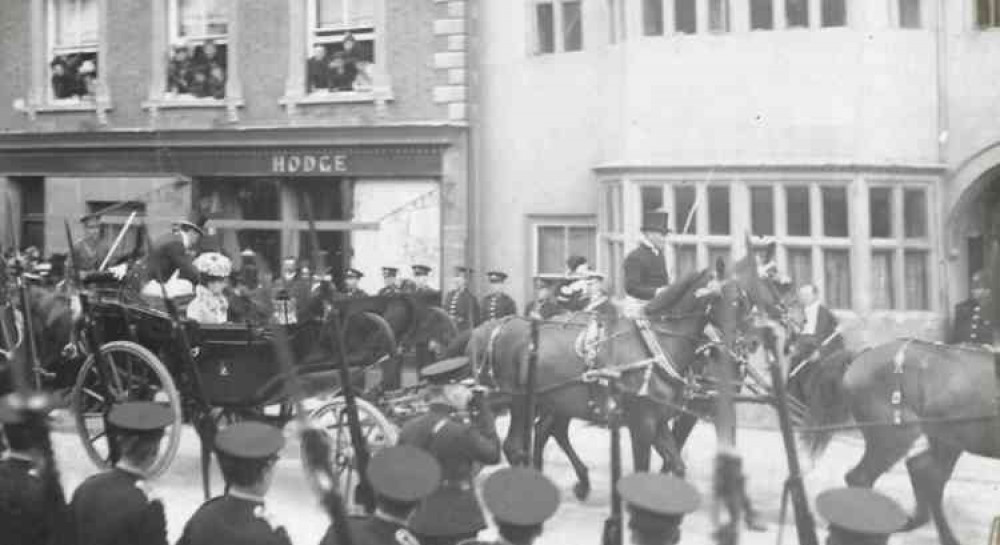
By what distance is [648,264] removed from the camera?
9492 millimetres

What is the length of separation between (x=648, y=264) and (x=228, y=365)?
11.8ft

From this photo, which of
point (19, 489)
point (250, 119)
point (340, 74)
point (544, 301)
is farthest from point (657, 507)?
point (250, 119)

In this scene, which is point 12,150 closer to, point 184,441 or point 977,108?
point 184,441

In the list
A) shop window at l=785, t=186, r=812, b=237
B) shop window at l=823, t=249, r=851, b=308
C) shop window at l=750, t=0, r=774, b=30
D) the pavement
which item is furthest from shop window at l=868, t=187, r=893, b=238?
the pavement

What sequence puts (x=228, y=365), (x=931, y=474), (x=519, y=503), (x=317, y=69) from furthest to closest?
(x=317, y=69) → (x=228, y=365) → (x=931, y=474) → (x=519, y=503)

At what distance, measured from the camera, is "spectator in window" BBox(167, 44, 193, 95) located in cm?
1578

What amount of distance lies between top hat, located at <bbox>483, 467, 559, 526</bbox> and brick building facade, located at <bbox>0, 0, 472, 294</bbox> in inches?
410

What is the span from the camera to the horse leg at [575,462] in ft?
29.1

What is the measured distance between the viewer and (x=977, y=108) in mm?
11492

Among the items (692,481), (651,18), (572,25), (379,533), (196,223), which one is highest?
(572,25)

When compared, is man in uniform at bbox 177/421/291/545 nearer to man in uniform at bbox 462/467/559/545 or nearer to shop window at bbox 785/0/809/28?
man in uniform at bbox 462/467/559/545

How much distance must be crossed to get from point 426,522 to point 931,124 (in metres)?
8.69

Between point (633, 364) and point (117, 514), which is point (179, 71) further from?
point (117, 514)

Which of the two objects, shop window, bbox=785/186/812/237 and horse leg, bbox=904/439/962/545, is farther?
shop window, bbox=785/186/812/237
